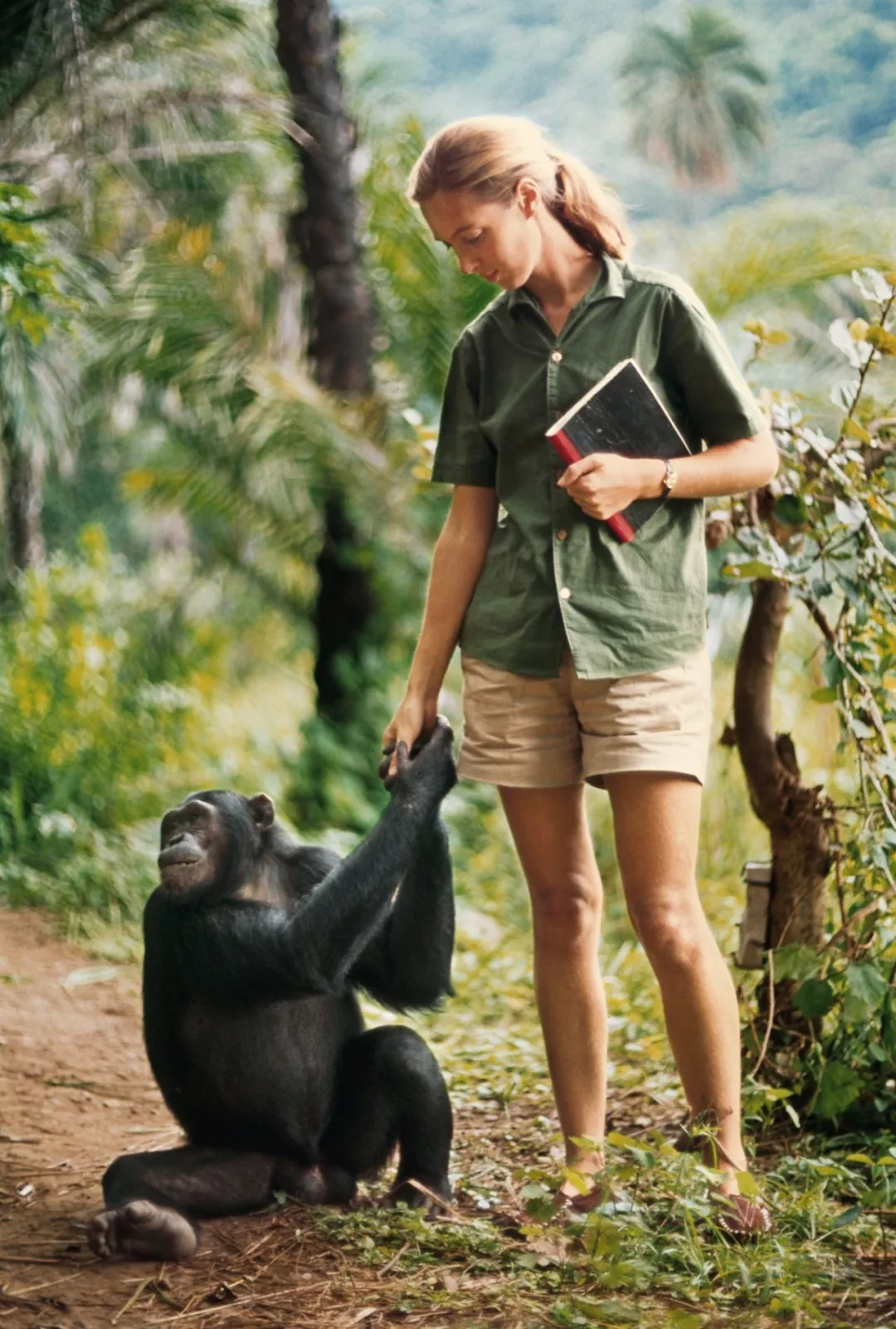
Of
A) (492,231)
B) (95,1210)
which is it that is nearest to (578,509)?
(492,231)

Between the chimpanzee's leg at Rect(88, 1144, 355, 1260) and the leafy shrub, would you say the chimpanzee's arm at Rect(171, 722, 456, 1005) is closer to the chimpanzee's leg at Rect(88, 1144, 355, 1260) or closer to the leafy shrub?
the chimpanzee's leg at Rect(88, 1144, 355, 1260)

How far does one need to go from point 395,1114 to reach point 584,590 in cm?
107

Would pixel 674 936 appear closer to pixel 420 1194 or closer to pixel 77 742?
pixel 420 1194

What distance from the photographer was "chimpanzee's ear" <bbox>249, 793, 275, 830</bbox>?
2.84 meters

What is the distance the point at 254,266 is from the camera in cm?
723

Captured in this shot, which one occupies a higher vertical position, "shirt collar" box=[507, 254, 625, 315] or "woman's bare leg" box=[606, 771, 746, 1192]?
"shirt collar" box=[507, 254, 625, 315]

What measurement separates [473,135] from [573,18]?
8.49m

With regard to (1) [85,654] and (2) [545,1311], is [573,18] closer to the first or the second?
(1) [85,654]

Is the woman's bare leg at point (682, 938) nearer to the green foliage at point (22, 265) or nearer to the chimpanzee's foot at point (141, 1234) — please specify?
the chimpanzee's foot at point (141, 1234)

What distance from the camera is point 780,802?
3186mm

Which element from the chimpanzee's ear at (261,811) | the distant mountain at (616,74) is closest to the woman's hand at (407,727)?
the chimpanzee's ear at (261,811)

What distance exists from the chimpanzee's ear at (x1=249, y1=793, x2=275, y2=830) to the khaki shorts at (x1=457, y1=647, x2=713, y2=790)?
45cm

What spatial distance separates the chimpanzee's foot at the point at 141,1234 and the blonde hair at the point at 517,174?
172cm

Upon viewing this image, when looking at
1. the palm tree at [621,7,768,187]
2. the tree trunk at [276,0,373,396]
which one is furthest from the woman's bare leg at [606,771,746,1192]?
the palm tree at [621,7,768,187]
